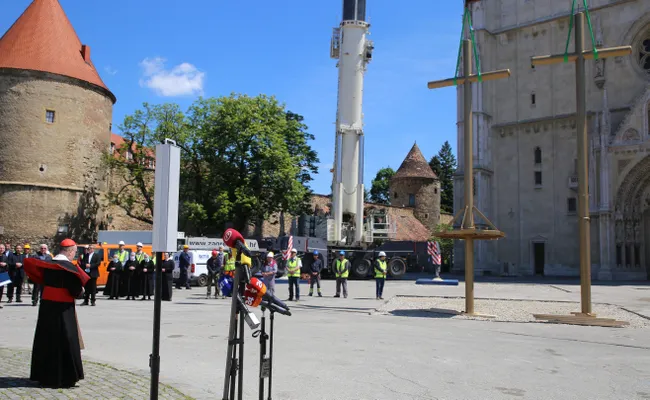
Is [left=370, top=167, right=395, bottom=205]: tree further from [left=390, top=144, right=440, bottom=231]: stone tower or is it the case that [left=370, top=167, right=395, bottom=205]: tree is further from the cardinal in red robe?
the cardinal in red robe

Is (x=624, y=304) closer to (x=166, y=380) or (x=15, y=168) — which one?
(x=166, y=380)

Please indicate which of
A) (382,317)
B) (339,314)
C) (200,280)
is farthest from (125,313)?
(200,280)

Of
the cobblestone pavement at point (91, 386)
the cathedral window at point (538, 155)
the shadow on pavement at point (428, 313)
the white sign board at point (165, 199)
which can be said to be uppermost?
the cathedral window at point (538, 155)

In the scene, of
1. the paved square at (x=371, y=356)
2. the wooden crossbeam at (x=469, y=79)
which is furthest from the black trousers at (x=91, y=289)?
the wooden crossbeam at (x=469, y=79)

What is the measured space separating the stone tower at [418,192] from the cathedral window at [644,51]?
3360 cm

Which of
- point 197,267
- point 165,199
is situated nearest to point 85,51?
point 197,267

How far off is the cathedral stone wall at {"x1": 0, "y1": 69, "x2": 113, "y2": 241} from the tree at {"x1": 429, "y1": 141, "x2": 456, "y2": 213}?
182 ft

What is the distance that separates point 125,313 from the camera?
14094 millimetres

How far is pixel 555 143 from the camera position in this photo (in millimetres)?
40156

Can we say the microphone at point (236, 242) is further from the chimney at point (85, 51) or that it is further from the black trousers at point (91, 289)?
the chimney at point (85, 51)

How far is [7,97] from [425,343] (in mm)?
39410

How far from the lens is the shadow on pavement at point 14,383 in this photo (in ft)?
20.5

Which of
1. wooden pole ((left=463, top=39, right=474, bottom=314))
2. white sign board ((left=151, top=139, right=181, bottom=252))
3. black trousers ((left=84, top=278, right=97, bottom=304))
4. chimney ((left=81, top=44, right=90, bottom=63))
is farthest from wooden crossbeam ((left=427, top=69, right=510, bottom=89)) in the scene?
chimney ((left=81, top=44, right=90, bottom=63))

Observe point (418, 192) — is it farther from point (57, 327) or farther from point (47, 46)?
point (57, 327)
